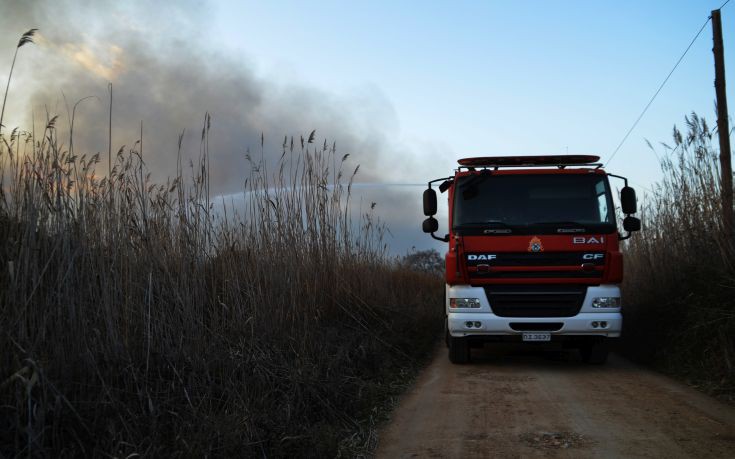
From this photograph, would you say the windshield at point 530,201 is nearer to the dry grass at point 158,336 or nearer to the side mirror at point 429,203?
the side mirror at point 429,203

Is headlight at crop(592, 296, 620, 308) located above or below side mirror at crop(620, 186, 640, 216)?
below

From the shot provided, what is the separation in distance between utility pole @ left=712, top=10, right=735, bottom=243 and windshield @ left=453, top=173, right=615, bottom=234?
59.7 inches

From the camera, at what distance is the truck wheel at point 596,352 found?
8281 mm

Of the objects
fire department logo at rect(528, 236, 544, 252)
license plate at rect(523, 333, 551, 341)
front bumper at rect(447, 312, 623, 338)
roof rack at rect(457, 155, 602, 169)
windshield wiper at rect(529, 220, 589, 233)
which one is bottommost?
license plate at rect(523, 333, 551, 341)

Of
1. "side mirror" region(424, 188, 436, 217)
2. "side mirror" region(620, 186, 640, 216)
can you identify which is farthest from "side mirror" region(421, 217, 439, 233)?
"side mirror" region(620, 186, 640, 216)

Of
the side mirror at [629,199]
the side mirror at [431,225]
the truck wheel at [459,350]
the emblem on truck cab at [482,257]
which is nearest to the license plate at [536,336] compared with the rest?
the truck wheel at [459,350]

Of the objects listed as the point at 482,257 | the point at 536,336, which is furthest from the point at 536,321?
the point at 482,257

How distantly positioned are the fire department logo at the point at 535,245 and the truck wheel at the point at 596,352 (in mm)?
1479

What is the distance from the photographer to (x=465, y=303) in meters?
8.19

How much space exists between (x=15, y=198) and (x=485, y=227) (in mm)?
5698

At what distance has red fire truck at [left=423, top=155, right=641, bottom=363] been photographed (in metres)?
8.00

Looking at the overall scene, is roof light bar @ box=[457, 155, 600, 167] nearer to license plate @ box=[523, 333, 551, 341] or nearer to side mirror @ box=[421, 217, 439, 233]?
side mirror @ box=[421, 217, 439, 233]

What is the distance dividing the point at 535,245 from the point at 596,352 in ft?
5.65

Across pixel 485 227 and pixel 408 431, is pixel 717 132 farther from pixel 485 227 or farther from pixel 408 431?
pixel 408 431
